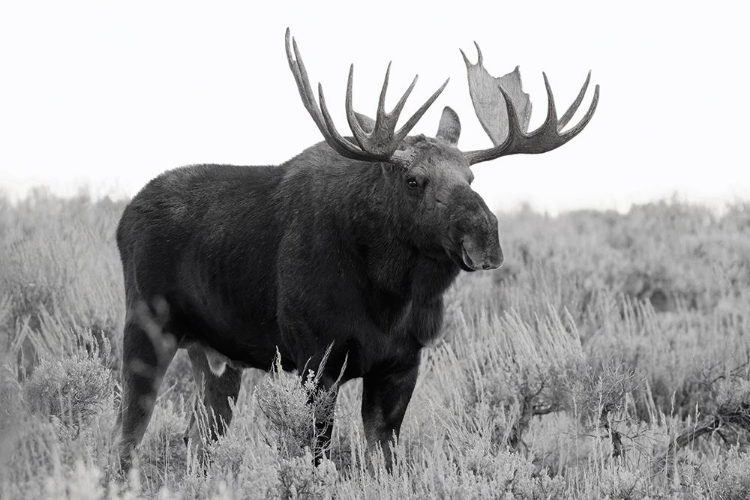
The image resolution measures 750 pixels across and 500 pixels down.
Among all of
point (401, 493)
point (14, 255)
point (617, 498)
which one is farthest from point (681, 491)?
point (14, 255)

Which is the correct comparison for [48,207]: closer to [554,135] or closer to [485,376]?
[485,376]

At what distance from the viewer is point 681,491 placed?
5.54 meters

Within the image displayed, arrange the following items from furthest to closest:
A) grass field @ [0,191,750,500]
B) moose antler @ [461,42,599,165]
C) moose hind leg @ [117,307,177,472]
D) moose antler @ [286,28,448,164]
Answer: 1. moose hind leg @ [117,307,177,472]
2. moose antler @ [461,42,599,165]
3. moose antler @ [286,28,448,164]
4. grass field @ [0,191,750,500]

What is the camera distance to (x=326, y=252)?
5242 mm

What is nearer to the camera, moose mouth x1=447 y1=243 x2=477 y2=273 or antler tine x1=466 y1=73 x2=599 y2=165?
moose mouth x1=447 y1=243 x2=477 y2=273

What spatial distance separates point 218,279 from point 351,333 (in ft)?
3.43

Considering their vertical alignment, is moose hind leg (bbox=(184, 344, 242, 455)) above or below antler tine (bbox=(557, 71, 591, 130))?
below

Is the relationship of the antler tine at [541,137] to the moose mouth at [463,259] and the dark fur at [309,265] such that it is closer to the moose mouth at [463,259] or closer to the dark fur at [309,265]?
the dark fur at [309,265]

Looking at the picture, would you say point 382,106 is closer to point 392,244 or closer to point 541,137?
point 392,244

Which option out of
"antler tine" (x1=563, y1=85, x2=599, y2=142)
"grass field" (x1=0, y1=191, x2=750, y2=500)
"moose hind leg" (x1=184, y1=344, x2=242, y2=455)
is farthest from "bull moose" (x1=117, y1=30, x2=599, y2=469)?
"grass field" (x1=0, y1=191, x2=750, y2=500)

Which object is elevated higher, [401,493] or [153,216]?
[153,216]

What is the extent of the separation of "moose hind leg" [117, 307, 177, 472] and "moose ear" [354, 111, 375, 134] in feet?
5.65

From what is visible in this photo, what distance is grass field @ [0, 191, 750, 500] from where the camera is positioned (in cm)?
461

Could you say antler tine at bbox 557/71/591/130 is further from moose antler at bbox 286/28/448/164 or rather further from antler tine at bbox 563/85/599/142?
moose antler at bbox 286/28/448/164
